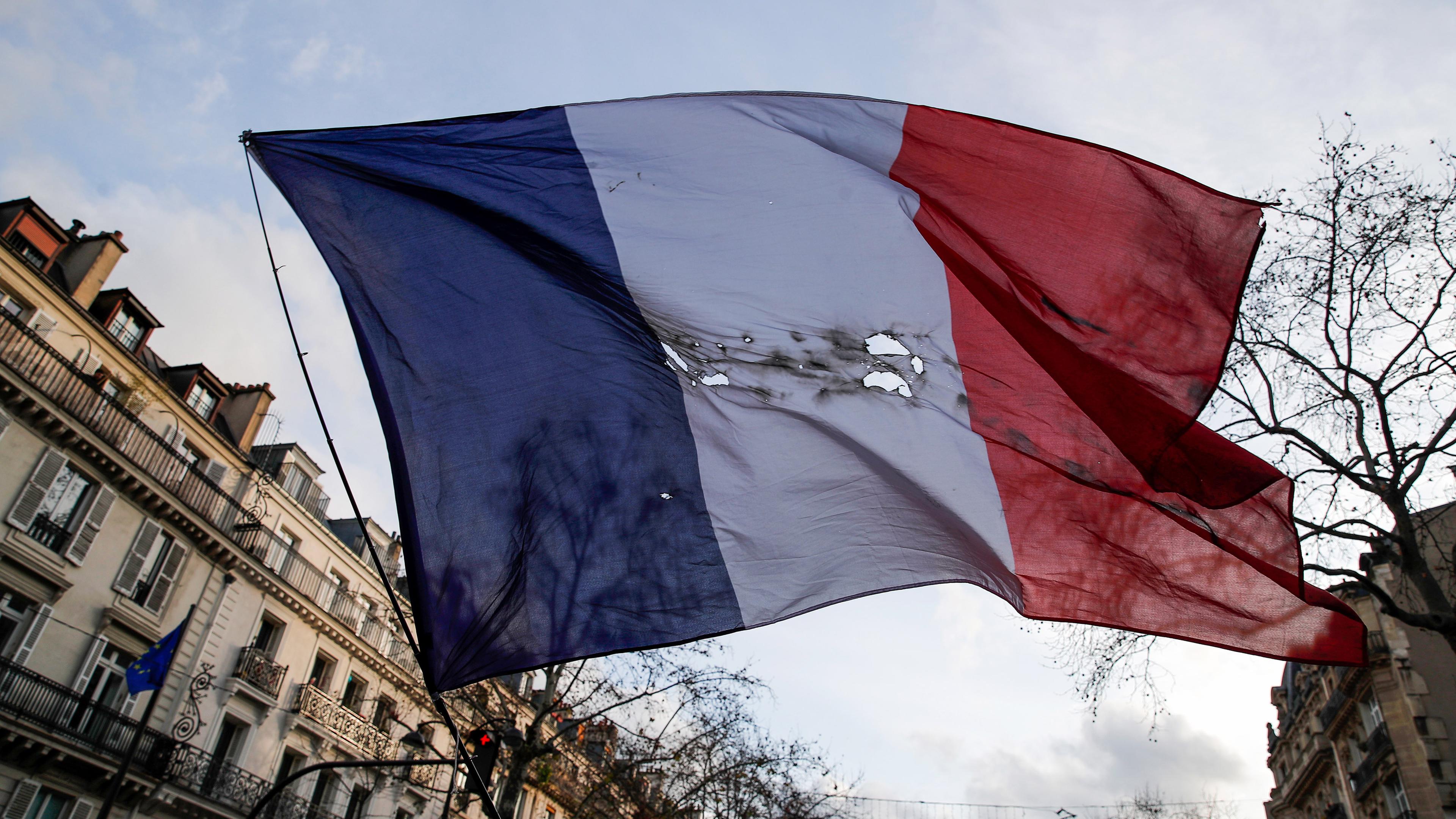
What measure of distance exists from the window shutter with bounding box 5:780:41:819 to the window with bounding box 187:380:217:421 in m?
9.66

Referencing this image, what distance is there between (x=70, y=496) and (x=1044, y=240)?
22.9 meters

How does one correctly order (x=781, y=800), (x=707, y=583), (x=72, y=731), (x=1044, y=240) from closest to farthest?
(x=707, y=583) → (x=1044, y=240) → (x=72, y=731) → (x=781, y=800)

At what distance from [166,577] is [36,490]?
4.42 metres

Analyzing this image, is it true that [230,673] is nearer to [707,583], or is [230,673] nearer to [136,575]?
[136,575]

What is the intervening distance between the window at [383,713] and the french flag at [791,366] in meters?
29.7

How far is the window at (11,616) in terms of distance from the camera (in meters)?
19.0

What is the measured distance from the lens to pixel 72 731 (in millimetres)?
19922

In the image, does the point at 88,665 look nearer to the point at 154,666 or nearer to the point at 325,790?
the point at 154,666

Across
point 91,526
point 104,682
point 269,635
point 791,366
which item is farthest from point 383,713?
point 791,366

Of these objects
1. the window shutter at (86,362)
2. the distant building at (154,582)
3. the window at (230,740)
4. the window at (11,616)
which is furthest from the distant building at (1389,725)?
the window shutter at (86,362)

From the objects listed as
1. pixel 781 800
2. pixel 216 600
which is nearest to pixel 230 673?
pixel 216 600

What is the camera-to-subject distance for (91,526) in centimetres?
2122

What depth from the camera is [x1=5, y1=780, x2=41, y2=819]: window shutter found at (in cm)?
1842

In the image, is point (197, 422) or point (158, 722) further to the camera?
point (197, 422)
